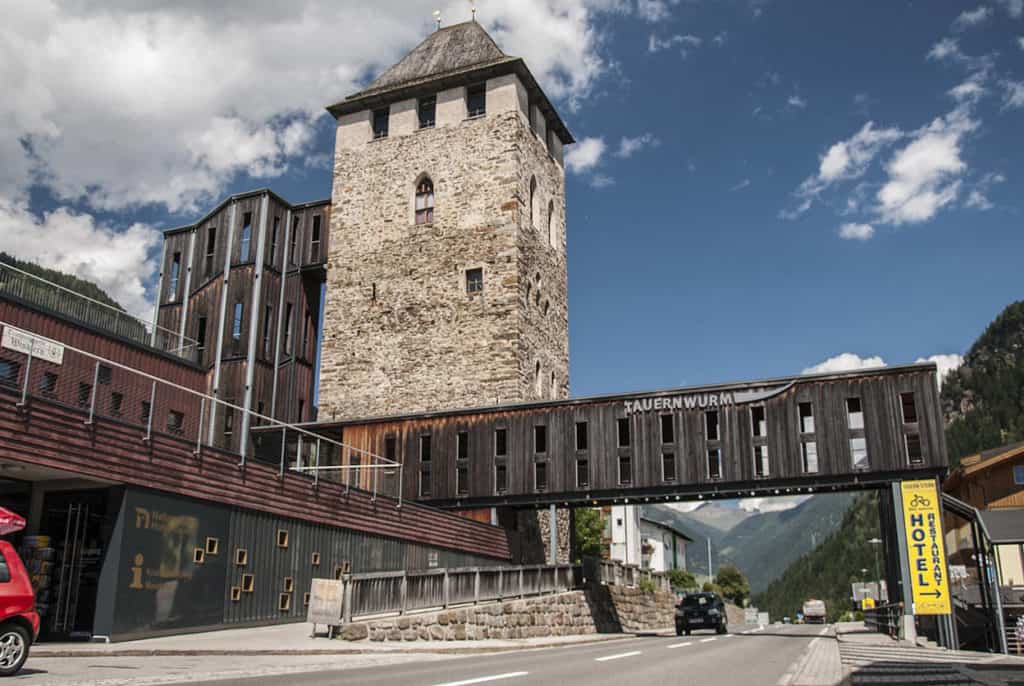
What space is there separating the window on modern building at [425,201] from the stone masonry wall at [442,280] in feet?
1.17

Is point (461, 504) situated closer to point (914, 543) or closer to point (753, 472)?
point (753, 472)

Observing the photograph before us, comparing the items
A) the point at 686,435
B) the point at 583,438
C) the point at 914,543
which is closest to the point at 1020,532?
the point at 914,543

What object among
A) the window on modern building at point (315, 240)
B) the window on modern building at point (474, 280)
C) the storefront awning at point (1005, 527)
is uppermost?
the window on modern building at point (315, 240)

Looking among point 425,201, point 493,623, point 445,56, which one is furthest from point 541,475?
point 445,56

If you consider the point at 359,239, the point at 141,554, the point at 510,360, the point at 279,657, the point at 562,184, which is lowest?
the point at 279,657

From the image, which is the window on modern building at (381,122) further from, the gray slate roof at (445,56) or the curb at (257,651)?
the curb at (257,651)

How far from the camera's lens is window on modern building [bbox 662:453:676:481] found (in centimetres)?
3034

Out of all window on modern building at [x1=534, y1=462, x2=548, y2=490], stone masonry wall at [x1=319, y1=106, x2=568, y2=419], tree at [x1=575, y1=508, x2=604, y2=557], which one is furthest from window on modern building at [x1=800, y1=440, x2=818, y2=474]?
tree at [x1=575, y1=508, x2=604, y2=557]

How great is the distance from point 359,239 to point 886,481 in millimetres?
25032

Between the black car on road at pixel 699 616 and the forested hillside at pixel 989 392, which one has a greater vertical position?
the forested hillside at pixel 989 392

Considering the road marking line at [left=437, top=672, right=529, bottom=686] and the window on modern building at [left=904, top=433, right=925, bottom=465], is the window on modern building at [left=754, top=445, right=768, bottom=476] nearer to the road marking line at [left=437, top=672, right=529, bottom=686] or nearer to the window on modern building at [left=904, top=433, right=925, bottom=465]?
the window on modern building at [left=904, top=433, right=925, bottom=465]

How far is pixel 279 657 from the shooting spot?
14.0 meters

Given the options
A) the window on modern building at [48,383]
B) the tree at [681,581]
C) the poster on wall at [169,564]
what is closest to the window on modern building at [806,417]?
the poster on wall at [169,564]

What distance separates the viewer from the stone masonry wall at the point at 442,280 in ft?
126
